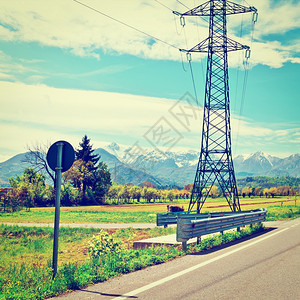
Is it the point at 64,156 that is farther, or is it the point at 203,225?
the point at 203,225

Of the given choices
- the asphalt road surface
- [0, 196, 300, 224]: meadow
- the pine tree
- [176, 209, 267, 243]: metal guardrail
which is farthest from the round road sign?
the pine tree

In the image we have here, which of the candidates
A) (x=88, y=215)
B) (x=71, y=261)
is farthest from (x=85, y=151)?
(x=71, y=261)

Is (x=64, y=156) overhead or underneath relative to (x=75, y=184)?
overhead

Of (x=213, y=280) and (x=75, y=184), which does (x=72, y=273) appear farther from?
(x=75, y=184)

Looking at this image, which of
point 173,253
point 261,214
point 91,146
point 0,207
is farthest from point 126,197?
point 173,253

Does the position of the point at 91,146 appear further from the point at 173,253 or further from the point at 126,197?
the point at 173,253

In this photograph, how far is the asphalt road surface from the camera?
18.8 ft

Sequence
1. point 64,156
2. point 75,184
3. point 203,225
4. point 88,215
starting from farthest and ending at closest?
point 75,184
point 88,215
point 203,225
point 64,156

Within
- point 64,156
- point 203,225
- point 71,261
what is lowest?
point 71,261

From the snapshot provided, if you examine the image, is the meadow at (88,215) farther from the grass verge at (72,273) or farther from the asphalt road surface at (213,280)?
the asphalt road surface at (213,280)

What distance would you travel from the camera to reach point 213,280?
6.67 m

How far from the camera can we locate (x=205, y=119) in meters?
26.9

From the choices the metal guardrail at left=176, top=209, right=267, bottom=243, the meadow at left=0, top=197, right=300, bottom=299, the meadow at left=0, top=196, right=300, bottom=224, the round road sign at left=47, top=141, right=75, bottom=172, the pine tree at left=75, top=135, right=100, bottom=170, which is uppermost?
the pine tree at left=75, top=135, right=100, bottom=170

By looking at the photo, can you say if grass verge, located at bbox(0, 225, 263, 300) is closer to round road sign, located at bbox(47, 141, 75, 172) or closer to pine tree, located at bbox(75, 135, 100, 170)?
round road sign, located at bbox(47, 141, 75, 172)
